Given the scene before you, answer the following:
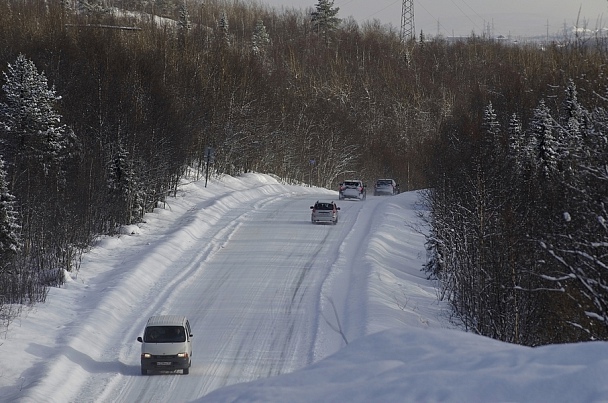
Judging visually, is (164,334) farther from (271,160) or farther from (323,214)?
(271,160)

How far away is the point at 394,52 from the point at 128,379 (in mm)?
144716

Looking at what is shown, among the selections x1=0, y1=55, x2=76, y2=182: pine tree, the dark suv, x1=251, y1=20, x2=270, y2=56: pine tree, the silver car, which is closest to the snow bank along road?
the silver car

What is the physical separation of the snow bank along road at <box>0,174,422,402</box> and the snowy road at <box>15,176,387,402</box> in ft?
0.16

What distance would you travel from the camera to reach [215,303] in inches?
1110

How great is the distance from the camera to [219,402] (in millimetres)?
8875

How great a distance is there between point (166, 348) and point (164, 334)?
2.41 feet

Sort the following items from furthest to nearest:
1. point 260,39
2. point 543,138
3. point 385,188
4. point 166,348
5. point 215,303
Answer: point 260,39 < point 385,188 < point 543,138 < point 215,303 < point 166,348

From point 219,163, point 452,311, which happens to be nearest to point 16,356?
point 452,311

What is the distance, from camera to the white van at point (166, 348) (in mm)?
20344

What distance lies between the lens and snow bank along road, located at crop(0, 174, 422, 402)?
19891 mm

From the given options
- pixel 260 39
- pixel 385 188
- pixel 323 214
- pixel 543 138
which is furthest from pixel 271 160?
pixel 260 39

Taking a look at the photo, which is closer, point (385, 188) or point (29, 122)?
point (29, 122)

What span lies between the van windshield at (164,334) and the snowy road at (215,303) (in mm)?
892

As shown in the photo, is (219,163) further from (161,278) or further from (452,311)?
(452,311)
